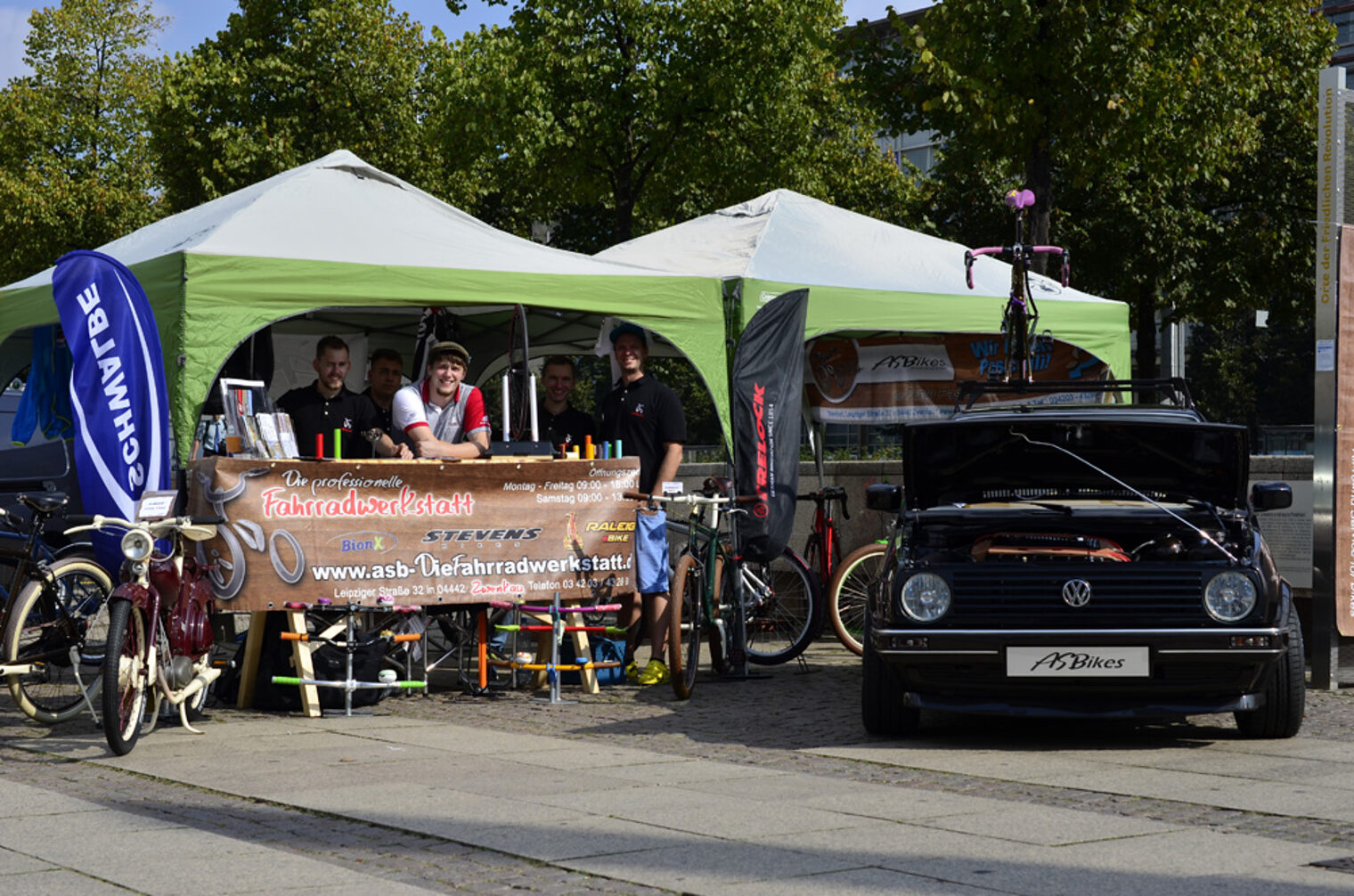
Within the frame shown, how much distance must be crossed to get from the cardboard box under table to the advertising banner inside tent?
4.60 meters

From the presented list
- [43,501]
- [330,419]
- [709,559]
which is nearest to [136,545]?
[43,501]

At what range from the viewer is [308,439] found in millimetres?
10375

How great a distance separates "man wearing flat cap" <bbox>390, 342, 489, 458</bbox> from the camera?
965 cm

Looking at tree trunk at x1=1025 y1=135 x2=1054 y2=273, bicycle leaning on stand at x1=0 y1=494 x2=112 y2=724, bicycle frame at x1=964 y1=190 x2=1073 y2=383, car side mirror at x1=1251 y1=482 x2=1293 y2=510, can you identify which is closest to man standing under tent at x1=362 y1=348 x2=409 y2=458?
bicycle leaning on stand at x1=0 y1=494 x2=112 y2=724

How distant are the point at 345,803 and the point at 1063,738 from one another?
351cm

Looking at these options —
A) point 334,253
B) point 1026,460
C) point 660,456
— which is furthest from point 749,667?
point 334,253

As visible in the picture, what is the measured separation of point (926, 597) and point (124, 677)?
3.65 meters

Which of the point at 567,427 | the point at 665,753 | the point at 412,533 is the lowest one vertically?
the point at 665,753

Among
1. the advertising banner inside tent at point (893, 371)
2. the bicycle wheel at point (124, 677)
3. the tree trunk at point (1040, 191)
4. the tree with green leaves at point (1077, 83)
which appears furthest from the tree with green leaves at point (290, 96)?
the bicycle wheel at point (124, 677)

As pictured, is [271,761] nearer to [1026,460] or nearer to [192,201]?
[1026,460]

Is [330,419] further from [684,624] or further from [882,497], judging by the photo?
[882,497]

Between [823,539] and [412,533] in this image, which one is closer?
[412,533]

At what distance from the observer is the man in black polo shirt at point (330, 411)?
34.0 feet

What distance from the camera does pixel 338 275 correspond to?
32.0ft
